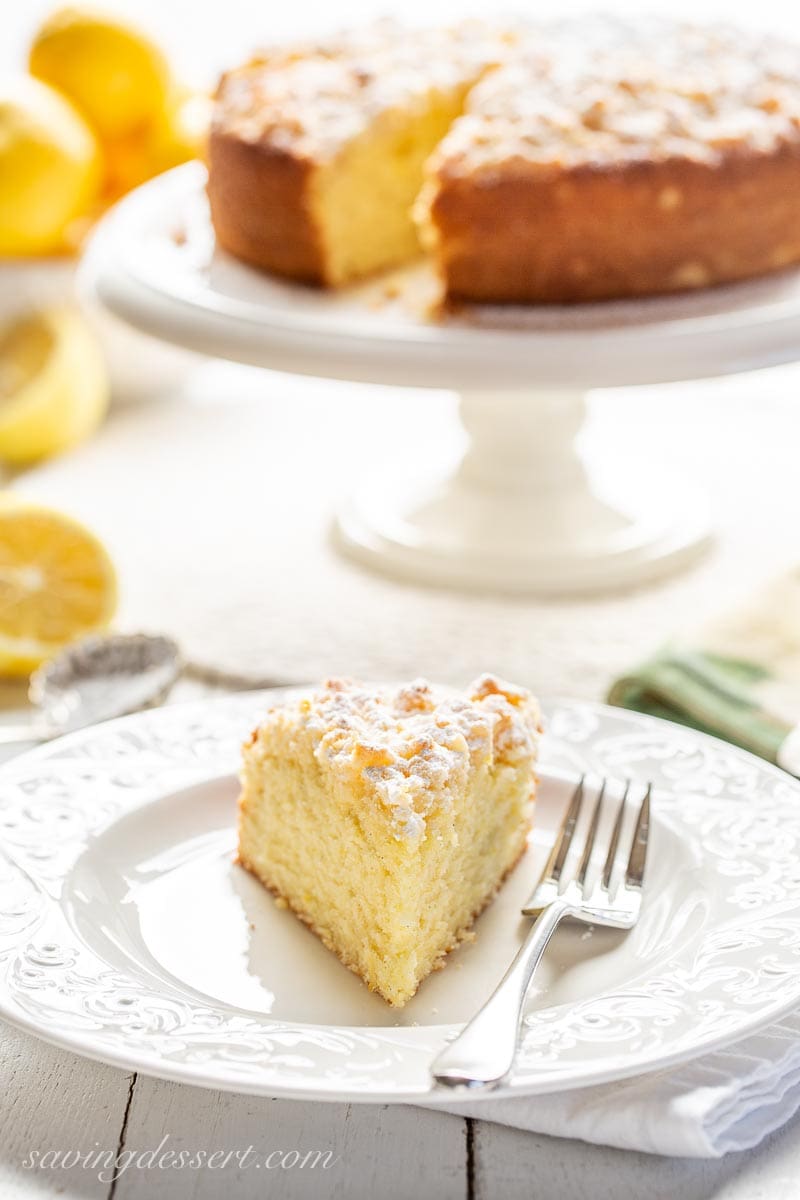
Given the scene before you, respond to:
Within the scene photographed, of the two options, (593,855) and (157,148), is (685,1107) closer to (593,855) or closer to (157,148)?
(593,855)

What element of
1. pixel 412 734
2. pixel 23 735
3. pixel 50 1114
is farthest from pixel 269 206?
pixel 50 1114

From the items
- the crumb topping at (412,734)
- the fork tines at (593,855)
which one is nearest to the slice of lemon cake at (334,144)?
the crumb topping at (412,734)

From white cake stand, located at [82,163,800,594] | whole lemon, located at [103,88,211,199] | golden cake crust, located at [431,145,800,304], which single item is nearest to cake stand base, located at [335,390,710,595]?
white cake stand, located at [82,163,800,594]

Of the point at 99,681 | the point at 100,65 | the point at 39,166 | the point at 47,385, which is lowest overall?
the point at 47,385

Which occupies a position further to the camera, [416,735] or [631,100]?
[631,100]

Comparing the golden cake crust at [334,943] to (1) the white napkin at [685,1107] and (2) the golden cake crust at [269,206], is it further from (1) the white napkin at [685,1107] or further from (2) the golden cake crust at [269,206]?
(2) the golden cake crust at [269,206]

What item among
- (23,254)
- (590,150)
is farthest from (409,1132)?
(23,254)
